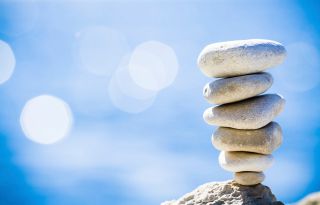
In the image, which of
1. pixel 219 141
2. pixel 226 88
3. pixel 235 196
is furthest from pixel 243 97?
pixel 235 196

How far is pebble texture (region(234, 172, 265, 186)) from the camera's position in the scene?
543 cm

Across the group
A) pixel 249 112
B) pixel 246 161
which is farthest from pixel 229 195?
pixel 249 112

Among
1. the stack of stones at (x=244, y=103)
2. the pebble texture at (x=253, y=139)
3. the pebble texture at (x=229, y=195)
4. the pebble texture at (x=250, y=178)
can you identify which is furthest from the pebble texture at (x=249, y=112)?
the pebble texture at (x=229, y=195)

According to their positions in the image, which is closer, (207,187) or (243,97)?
(243,97)

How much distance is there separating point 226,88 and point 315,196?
1.46 m

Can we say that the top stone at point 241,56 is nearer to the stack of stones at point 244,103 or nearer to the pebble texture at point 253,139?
the stack of stones at point 244,103

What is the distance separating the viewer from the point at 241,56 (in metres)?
5.03

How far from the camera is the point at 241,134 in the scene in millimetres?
5328

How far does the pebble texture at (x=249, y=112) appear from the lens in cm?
514

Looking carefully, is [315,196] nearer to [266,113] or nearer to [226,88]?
[266,113]

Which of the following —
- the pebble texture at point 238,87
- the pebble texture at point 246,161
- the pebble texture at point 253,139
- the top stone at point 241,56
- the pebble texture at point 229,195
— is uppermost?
the top stone at point 241,56

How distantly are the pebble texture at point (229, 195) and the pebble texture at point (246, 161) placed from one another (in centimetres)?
20

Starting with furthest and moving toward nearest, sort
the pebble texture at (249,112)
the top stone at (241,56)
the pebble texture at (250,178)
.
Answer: the pebble texture at (250,178)
the pebble texture at (249,112)
the top stone at (241,56)

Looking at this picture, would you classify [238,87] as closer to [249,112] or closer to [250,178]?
[249,112]
